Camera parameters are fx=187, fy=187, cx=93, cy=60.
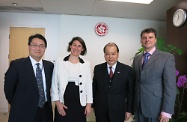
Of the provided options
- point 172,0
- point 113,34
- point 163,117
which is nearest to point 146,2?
point 172,0

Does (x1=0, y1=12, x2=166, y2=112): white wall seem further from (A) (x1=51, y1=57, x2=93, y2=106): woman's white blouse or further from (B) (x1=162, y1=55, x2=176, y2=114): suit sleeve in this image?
(B) (x1=162, y1=55, x2=176, y2=114): suit sleeve

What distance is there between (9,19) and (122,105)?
3973 mm

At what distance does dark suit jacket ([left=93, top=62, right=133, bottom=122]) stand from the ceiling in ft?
6.93

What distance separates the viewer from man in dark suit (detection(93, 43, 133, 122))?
201 cm

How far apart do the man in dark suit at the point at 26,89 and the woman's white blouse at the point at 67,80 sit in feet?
0.39

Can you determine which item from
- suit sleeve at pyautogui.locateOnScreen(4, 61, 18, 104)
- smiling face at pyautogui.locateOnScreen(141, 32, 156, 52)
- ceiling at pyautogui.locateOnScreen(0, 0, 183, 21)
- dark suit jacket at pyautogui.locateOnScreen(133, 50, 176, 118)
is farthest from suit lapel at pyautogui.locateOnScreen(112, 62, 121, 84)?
ceiling at pyautogui.locateOnScreen(0, 0, 183, 21)

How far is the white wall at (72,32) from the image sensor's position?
473 cm

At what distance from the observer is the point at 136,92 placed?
6.58 feet

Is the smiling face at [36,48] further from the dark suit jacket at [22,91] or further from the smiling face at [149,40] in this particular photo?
the smiling face at [149,40]

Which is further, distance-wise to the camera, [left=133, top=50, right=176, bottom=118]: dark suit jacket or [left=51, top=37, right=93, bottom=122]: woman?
[left=51, top=37, right=93, bottom=122]: woman

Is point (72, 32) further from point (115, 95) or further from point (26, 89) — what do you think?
point (26, 89)

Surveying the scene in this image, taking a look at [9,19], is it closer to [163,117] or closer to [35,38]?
[35,38]

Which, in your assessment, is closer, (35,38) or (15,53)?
(35,38)

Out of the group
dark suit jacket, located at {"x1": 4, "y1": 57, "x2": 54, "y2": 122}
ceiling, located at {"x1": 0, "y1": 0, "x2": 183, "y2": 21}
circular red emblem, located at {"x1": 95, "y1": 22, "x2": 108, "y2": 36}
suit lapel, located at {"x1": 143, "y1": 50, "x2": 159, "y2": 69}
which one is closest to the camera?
dark suit jacket, located at {"x1": 4, "y1": 57, "x2": 54, "y2": 122}
